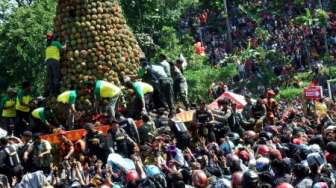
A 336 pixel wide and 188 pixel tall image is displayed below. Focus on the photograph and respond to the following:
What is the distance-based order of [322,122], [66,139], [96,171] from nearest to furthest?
[96,171], [66,139], [322,122]

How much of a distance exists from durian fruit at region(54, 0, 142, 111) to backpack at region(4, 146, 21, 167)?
3297mm

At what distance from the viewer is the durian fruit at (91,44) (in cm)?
1828

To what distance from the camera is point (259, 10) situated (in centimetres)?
4550

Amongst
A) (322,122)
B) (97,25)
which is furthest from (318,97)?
(97,25)

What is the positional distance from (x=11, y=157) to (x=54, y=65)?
3712mm

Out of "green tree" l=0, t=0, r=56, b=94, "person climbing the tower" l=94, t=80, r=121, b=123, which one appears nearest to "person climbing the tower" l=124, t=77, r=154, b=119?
"person climbing the tower" l=94, t=80, r=121, b=123

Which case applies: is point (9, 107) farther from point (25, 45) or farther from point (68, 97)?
point (25, 45)

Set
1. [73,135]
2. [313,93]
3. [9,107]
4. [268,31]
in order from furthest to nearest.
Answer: [268,31], [313,93], [9,107], [73,135]

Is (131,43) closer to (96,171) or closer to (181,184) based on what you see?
(96,171)

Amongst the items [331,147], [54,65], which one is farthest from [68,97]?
[331,147]

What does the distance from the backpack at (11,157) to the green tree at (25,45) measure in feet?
64.5

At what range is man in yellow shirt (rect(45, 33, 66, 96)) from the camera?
18.3 meters

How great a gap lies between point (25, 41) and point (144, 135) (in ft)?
63.6

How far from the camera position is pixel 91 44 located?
18359 millimetres
